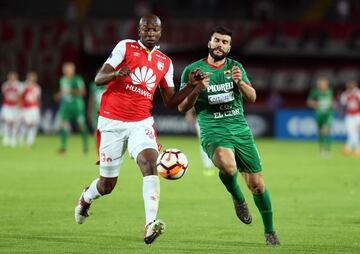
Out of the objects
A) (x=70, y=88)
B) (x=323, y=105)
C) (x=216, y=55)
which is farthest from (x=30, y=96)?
(x=216, y=55)

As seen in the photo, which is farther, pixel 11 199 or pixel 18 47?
pixel 18 47

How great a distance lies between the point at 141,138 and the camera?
9180mm

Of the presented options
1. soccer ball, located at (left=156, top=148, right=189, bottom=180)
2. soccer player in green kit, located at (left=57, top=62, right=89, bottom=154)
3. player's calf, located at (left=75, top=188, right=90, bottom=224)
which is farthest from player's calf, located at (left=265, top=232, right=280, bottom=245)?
soccer player in green kit, located at (left=57, top=62, right=89, bottom=154)

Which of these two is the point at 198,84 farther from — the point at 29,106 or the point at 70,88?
the point at 29,106

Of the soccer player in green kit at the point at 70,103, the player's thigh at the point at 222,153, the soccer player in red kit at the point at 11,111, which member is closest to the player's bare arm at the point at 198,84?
the player's thigh at the point at 222,153

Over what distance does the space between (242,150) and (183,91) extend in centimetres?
92

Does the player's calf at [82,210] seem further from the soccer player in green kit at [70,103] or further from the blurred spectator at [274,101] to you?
the blurred spectator at [274,101]

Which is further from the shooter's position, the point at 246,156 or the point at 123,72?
the point at 246,156

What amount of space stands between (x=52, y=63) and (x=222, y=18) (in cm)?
749

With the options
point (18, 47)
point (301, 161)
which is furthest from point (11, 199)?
point (18, 47)

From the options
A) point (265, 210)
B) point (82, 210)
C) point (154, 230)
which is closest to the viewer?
point (154, 230)

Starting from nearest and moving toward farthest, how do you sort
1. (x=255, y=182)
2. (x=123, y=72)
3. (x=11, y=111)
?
(x=123, y=72)
(x=255, y=182)
(x=11, y=111)

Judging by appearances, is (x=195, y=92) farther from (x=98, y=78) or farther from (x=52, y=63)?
(x=52, y=63)

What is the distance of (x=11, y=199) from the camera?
43.7 feet
